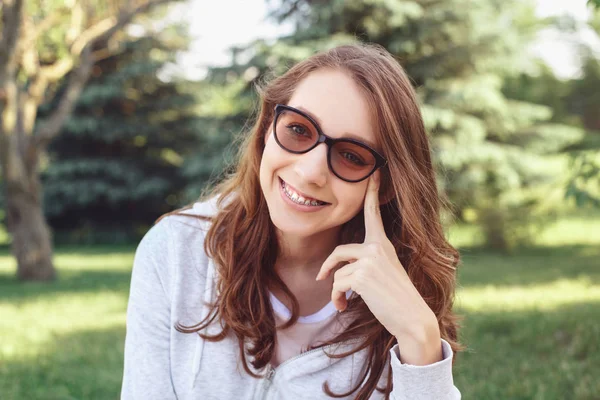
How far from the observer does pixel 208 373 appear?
81.9 inches

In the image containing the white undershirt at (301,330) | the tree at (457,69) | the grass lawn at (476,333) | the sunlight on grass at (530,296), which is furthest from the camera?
the tree at (457,69)

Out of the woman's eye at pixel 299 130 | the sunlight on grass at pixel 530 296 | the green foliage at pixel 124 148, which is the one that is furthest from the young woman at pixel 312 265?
the green foliage at pixel 124 148

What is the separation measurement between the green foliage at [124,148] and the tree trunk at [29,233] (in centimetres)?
655

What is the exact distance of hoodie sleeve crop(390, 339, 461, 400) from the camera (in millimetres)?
1785

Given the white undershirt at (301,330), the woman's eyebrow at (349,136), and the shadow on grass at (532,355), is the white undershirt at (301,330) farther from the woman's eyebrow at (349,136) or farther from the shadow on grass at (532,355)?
the shadow on grass at (532,355)

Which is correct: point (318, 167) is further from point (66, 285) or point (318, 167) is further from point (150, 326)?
point (66, 285)

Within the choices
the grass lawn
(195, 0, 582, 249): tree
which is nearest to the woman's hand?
the grass lawn

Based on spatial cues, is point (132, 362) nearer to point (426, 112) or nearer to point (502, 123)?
point (426, 112)

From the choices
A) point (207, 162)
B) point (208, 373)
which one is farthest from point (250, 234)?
point (207, 162)

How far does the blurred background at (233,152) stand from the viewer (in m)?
4.44

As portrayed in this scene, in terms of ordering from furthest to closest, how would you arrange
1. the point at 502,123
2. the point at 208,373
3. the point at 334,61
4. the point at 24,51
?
the point at 502,123 → the point at 24,51 → the point at 208,373 → the point at 334,61

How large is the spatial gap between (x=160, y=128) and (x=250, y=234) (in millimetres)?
14802

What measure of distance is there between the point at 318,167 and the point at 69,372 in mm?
3176

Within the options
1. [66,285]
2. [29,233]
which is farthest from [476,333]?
[29,233]
